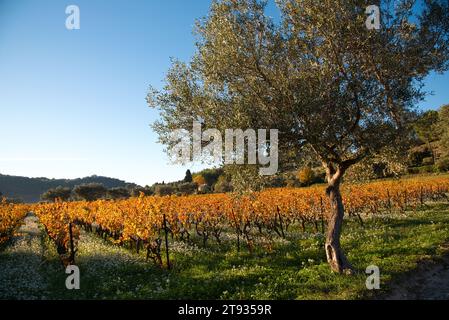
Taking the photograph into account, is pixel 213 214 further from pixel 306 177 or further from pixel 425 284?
pixel 306 177

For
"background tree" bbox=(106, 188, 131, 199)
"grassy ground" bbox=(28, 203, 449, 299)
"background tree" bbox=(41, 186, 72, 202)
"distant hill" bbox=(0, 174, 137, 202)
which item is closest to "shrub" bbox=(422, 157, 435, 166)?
"grassy ground" bbox=(28, 203, 449, 299)

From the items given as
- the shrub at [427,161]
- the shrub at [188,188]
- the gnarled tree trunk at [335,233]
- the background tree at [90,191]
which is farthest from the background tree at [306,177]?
the gnarled tree trunk at [335,233]

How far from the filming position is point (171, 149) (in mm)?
19391

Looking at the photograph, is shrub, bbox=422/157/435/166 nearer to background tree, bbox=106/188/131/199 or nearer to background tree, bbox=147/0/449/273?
background tree, bbox=106/188/131/199

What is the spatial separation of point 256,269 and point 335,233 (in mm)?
4186

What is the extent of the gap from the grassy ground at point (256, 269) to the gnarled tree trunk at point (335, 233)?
0.71 metres

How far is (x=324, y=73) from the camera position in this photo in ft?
53.1

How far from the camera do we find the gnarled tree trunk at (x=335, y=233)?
1702 cm

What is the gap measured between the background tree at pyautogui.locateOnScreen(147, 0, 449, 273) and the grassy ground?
87.5 inches

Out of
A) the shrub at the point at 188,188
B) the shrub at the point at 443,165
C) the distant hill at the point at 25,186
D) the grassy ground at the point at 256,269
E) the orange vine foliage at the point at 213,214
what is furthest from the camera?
the distant hill at the point at 25,186

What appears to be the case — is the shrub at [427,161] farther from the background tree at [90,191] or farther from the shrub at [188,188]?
the background tree at [90,191]

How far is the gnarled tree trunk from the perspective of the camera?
55.8 ft
